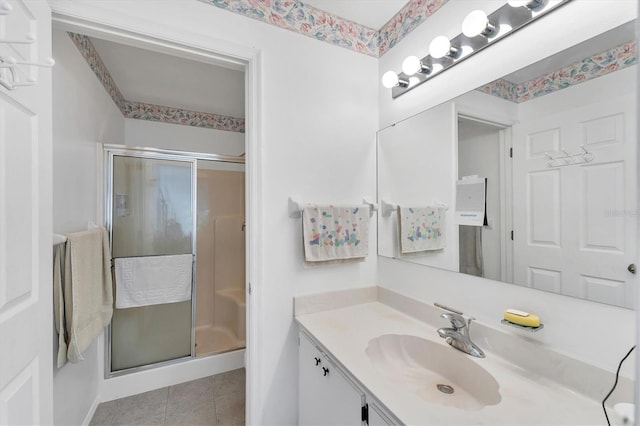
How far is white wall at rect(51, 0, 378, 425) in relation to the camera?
1.29m

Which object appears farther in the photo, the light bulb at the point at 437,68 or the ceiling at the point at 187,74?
the ceiling at the point at 187,74

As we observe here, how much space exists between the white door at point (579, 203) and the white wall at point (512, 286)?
0.07 metres

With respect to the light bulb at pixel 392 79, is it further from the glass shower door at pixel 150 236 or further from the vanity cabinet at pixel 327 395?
the glass shower door at pixel 150 236

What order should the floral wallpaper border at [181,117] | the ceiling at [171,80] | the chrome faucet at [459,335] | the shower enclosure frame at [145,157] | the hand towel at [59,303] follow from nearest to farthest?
the chrome faucet at [459,335], the hand towel at [59,303], the ceiling at [171,80], the shower enclosure frame at [145,157], the floral wallpaper border at [181,117]

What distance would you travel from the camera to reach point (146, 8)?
113 cm

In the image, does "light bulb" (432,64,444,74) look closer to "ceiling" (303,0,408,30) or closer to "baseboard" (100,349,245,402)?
"ceiling" (303,0,408,30)

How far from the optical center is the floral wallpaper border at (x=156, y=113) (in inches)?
70.9

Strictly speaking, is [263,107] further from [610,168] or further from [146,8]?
[610,168]

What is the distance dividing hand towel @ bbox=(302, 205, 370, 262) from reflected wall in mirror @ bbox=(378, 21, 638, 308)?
0.37 metres

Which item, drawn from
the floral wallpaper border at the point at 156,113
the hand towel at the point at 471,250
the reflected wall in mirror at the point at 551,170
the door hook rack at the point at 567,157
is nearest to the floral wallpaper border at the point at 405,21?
the reflected wall in mirror at the point at 551,170

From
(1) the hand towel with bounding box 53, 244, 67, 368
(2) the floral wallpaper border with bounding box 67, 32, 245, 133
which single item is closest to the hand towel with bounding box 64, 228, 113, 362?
(1) the hand towel with bounding box 53, 244, 67, 368

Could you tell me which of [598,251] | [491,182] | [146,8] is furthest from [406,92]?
[146,8]

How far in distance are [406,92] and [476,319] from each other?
1.17 metres

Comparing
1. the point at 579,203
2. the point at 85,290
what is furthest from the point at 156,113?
the point at 579,203
